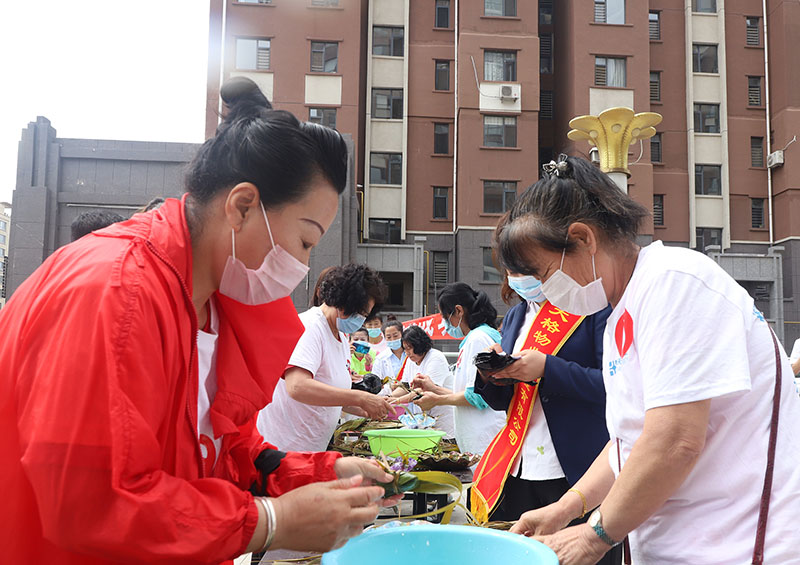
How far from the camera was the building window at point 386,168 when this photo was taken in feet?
58.0

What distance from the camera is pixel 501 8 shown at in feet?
57.0

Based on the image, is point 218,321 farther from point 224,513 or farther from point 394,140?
point 394,140

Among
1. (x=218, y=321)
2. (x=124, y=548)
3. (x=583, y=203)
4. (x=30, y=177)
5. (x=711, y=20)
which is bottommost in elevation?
(x=124, y=548)

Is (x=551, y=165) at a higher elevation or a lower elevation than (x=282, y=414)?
higher

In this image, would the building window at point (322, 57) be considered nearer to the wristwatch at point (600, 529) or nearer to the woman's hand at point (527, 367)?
the woman's hand at point (527, 367)

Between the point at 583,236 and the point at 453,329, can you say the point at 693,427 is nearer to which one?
Answer: the point at 583,236

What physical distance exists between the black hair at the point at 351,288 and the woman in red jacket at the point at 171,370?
5.81 feet

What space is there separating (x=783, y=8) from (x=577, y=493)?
845 inches

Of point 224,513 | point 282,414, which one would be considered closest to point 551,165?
point 224,513

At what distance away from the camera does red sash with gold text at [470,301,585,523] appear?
6.64 feet

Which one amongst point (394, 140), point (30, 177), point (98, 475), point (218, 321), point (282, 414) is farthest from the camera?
point (394, 140)

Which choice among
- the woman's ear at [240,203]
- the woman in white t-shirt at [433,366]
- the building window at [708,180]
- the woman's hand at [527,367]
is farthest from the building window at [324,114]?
the woman's ear at [240,203]

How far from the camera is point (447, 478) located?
1461mm

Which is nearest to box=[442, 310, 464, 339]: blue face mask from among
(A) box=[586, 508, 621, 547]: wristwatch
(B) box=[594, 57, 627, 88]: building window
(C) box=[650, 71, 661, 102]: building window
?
(A) box=[586, 508, 621, 547]: wristwatch
